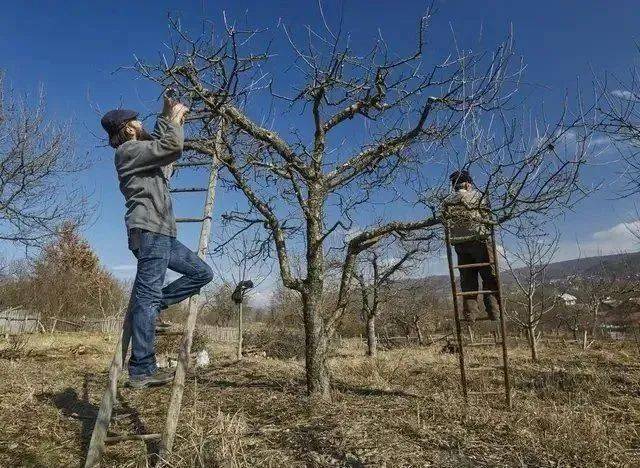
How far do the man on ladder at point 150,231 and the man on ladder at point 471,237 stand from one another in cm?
334

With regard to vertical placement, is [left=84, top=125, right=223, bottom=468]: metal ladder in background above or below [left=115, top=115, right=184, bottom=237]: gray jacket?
below

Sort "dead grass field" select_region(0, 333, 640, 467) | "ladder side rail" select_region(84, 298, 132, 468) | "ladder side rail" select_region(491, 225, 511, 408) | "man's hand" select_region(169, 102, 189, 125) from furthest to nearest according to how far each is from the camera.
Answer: "ladder side rail" select_region(491, 225, 511, 408) → "man's hand" select_region(169, 102, 189, 125) → "dead grass field" select_region(0, 333, 640, 467) → "ladder side rail" select_region(84, 298, 132, 468)

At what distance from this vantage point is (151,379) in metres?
2.80

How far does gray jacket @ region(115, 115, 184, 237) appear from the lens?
2.94 m

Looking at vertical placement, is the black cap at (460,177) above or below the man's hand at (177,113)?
above

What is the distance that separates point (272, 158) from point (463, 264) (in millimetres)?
3191

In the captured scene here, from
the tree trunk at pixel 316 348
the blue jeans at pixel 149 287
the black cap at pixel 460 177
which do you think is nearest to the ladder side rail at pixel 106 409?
the blue jeans at pixel 149 287

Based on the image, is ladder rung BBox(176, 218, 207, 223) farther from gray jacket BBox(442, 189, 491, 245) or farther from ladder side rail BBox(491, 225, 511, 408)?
ladder side rail BBox(491, 225, 511, 408)

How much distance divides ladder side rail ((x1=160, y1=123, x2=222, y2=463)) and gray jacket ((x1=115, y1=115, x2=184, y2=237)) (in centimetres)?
33

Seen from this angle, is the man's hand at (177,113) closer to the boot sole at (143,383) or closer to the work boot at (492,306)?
the boot sole at (143,383)

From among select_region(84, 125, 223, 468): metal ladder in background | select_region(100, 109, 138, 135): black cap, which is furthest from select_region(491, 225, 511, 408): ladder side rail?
select_region(100, 109, 138, 135): black cap

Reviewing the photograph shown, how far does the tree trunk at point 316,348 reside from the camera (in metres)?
5.14

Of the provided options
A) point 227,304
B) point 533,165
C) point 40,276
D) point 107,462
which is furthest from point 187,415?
point 40,276

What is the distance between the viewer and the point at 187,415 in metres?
3.86
